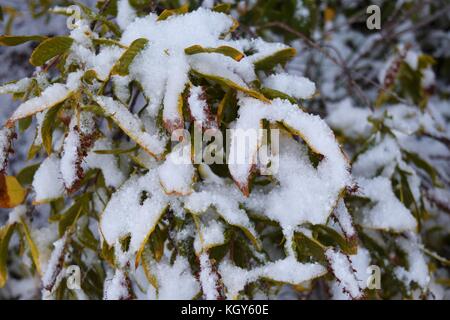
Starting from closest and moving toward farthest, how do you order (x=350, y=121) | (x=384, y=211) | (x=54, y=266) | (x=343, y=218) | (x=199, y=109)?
(x=199, y=109) < (x=343, y=218) < (x=54, y=266) < (x=384, y=211) < (x=350, y=121)

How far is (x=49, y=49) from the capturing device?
959 millimetres

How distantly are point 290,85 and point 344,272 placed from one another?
357mm

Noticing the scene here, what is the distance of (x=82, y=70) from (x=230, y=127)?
28cm

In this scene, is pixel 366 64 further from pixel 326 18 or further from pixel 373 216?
pixel 373 216

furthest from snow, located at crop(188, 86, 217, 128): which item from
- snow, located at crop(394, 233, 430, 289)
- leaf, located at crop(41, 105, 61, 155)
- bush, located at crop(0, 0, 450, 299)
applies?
snow, located at crop(394, 233, 430, 289)

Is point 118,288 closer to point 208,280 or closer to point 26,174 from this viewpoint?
point 208,280

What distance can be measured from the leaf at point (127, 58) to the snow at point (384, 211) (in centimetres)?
60

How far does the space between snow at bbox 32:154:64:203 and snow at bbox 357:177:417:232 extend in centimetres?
67

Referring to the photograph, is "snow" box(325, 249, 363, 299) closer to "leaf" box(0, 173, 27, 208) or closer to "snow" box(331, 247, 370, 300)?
"snow" box(331, 247, 370, 300)

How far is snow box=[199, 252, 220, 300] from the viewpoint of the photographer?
93cm

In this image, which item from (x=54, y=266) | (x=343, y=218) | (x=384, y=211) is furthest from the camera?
(x=384, y=211)

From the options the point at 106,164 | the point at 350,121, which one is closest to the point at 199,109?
the point at 106,164

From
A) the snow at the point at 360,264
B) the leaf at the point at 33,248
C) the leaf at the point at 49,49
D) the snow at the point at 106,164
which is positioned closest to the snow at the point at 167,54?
the leaf at the point at 49,49
